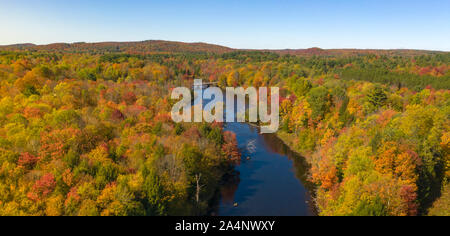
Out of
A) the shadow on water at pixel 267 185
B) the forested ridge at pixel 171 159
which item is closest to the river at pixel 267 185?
the shadow on water at pixel 267 185

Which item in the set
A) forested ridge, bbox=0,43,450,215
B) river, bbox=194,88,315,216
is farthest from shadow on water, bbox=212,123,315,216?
forested ridge, bbox=0,43,450,215

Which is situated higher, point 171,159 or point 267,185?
point 171,159

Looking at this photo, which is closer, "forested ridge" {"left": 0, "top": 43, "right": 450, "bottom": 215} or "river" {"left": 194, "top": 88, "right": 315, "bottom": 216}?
"forested ridge" {"left": 0, "top": 43, "right": 450, "bottom": 215}

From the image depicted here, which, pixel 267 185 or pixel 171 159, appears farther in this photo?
pixel 267 185

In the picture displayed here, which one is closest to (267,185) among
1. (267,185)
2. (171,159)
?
(267,185)

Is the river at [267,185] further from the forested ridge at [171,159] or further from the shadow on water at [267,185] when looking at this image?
the forested ridge at [171,159]

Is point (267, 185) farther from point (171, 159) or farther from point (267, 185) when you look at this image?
point (171, 159)

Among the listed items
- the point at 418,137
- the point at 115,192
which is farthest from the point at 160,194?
the point at 418,137

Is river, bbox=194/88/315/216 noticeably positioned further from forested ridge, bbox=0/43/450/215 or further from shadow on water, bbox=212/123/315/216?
forested ridge, bbox=0/43/450/215

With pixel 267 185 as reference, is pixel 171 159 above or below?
above

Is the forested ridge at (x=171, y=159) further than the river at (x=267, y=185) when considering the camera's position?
No

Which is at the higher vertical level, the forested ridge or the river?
the forested ridge

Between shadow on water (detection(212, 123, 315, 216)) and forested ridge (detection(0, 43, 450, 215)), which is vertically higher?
forested ridge (detection(0, 43, 450, 215))
